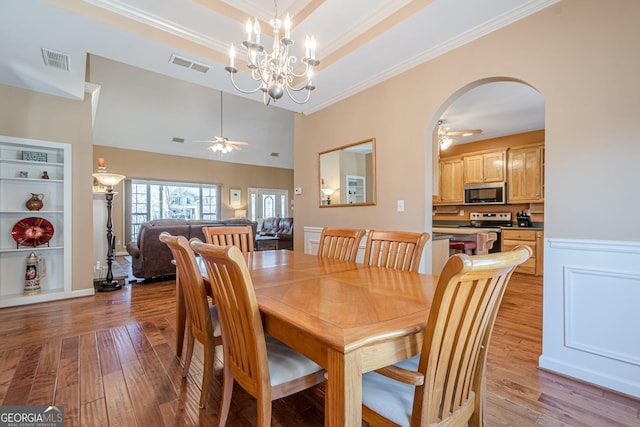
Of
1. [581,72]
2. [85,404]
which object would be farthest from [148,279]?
[581,72]

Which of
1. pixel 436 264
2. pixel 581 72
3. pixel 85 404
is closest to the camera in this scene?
pixel 85 404

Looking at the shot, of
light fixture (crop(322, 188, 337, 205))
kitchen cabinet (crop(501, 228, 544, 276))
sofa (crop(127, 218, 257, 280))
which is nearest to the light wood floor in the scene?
sofa (crop(127, 218, 257, 280))

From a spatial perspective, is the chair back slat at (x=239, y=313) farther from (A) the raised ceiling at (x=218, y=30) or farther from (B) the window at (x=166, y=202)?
(B) the window at (x=166, y=202)

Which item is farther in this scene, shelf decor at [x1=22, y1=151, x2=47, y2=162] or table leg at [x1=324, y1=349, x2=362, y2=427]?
shelf decor at [x1=22, y1=151, x2=47, y2=162]

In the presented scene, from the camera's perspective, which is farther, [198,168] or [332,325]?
[198,168]

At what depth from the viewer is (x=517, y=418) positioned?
1495 mm

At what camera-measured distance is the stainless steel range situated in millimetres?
5426

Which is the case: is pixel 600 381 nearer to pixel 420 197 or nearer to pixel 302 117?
pixel 420 197

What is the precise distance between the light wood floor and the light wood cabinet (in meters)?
3.64

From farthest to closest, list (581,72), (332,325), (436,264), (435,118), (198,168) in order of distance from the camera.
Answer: (198,168), (436,264), (435,118), (581,72), (332,325)

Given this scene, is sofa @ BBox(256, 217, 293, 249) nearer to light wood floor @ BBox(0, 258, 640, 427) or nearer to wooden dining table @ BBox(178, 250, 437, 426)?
light wood floor @ BBox(0, 258, 640, 427)

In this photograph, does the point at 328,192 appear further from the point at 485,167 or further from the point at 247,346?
the point at 485,167

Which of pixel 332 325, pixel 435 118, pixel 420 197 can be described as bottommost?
pixel 332 325

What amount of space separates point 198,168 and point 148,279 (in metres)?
4.72
